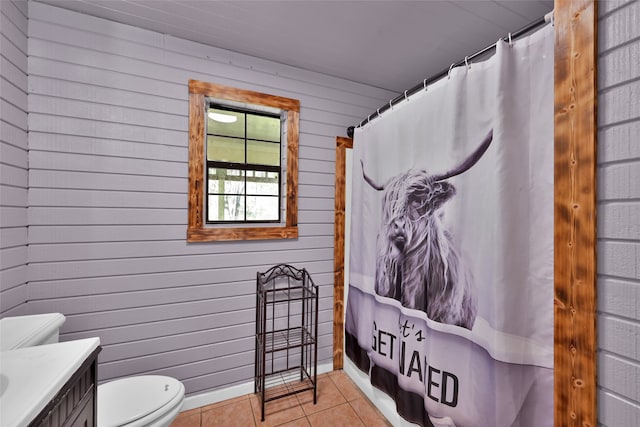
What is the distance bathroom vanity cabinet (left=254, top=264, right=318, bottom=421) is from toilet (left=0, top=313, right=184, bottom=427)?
0.73 meters

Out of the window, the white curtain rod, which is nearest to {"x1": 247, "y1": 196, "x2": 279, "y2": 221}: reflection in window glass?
the window

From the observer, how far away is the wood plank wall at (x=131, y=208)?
1545 mm

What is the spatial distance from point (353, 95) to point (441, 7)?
3.11 feet

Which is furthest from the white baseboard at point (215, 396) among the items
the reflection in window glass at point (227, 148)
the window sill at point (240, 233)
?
the reflection in window glass at point (227, 148)

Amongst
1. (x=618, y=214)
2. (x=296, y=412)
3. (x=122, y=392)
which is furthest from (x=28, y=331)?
(x=618, y=214)

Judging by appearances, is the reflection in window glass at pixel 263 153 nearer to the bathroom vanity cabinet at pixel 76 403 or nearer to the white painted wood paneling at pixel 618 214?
the bathroom vanity cabinet at pixel 76 403

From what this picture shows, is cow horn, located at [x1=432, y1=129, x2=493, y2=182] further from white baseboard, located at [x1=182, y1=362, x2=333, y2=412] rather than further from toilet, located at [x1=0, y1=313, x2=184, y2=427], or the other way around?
white baseboard, located at [x1=182, y1=362, x2=333, y2=412]

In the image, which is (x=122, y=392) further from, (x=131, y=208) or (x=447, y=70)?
(x=447, y=70)

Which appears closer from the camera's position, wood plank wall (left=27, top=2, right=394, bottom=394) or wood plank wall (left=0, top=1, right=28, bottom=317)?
Result: wood plank wall (left=0, top=1, right=28, bottom=317)

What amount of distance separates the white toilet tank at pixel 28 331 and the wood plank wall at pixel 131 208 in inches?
10.4

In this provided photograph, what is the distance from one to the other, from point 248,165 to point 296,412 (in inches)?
70.1

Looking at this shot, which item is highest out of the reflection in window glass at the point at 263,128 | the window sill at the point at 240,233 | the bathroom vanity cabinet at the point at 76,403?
the reflection in window glass at the point at 263,128

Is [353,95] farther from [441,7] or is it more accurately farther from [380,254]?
[380,254]

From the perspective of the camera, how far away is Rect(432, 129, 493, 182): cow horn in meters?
1.12
